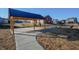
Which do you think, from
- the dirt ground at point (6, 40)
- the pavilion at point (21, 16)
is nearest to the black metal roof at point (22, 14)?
the pavilion at point (21, 16)

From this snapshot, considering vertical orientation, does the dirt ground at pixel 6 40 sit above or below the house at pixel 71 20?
below

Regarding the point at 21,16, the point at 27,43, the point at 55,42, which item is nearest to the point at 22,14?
the point at 21,16

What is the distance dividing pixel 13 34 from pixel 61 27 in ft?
2.02

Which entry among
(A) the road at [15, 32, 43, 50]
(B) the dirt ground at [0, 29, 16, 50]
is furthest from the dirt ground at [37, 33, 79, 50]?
(B) the dirt ground at [0, 29, 16, 50]

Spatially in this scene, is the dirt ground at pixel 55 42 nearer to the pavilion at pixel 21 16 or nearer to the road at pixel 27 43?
the road at pixel 27 43

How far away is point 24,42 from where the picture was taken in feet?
11.5

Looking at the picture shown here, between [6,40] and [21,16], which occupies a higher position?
[21,16]

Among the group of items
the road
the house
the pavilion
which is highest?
the pavilion

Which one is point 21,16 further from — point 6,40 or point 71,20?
point 71,20

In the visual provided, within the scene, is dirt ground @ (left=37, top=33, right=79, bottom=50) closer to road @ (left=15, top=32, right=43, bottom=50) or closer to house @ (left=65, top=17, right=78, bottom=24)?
road @ (left=15, top=32, right=43, bottom=50)

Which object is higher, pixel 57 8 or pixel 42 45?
pixel 57 8
